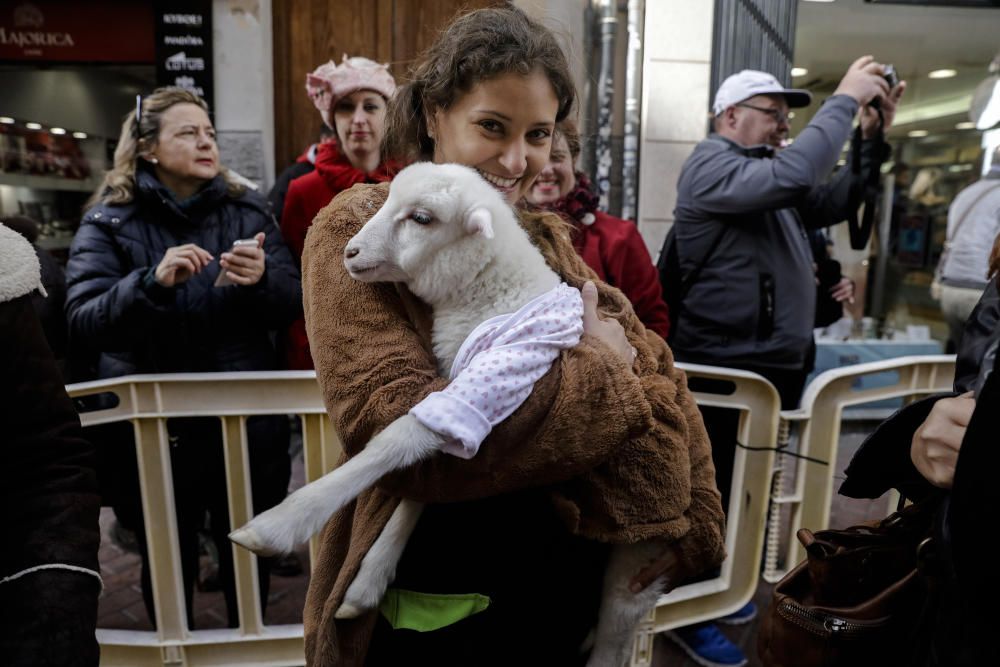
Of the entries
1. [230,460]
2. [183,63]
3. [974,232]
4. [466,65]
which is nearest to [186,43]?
[183,63]

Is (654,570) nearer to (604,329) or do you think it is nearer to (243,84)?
(604,329)

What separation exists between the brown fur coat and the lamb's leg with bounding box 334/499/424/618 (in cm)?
3

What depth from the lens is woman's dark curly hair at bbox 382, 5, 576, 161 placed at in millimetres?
1563

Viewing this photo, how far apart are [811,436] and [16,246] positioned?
2.99 meters

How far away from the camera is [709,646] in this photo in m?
3.37

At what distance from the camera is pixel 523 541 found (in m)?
1.46

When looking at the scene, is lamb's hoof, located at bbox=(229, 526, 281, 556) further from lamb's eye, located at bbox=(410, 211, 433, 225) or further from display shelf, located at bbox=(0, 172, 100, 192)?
display shelf, located at bbox=(0, 172, 100, 192)

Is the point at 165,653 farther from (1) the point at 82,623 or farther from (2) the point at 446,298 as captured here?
(2) the point at 446,298

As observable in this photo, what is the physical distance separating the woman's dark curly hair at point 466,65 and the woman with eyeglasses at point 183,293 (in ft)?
4.25

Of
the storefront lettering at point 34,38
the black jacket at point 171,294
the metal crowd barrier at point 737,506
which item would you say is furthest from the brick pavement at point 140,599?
the storefront lettering at point 34,38

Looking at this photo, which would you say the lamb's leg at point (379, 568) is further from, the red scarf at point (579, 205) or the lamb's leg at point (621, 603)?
the red scarf at point (579, 205)

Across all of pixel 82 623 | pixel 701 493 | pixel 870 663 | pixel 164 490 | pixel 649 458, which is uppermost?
pixel 649 458

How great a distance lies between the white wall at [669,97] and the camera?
18.7 ft

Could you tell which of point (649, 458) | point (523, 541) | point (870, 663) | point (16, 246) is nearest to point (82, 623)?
point (16, 246)
